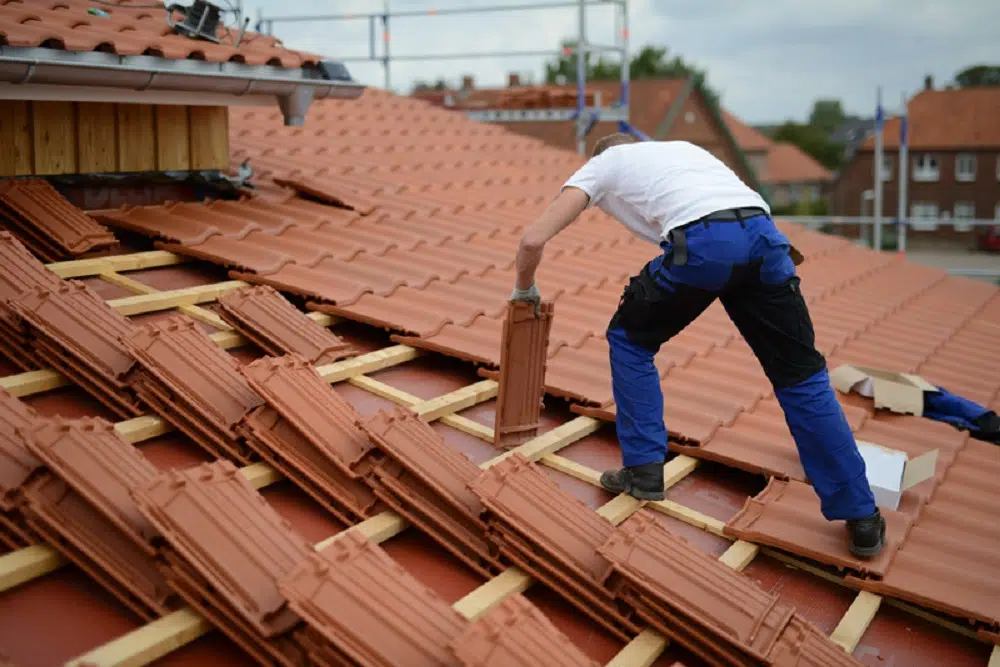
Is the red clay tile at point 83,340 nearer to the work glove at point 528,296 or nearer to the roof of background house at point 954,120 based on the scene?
the work glove at point 528,296

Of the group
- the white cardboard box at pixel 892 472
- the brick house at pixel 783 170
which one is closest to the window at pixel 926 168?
the brick house at pixel 783 170

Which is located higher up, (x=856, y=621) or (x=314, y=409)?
(x=314, y=409)

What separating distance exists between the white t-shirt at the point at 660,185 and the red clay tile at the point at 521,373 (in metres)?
0.44

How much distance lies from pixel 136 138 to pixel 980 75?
8436 cm

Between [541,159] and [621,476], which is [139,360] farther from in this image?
[541,159]

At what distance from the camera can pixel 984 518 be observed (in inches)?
127

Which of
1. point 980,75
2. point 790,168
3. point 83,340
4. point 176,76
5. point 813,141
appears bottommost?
point 790,168

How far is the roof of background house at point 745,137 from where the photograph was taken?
59.1m

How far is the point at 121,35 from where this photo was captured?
13.7 feet

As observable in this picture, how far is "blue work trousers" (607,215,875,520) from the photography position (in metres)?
2.88

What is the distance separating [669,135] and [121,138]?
41.3 metres

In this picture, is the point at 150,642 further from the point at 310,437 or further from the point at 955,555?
the point at 955,555

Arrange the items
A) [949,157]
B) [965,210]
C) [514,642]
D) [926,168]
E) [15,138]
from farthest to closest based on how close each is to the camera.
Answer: [965,210] < [926,168] < [949,157] < [15,138] < [514,642]

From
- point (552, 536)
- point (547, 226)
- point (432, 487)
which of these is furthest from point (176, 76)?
point (552, 536)
